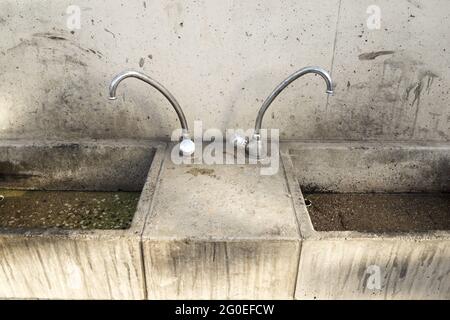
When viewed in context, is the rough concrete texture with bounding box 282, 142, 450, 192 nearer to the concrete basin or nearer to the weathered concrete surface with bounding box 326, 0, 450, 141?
the concrete basin

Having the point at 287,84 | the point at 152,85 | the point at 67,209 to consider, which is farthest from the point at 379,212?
the point at 67,209

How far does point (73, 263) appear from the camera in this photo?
1670 millimetres

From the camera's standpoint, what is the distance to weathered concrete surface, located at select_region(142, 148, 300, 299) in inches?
64.2

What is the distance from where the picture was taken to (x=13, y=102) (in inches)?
90.0

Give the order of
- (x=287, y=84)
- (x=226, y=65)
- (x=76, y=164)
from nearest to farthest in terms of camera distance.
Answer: (x=287, y=84) < (x=226, y=65) < (x=76, y=164)

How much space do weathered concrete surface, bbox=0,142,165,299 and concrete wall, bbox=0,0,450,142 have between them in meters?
0.77

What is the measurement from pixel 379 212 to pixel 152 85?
1512mm

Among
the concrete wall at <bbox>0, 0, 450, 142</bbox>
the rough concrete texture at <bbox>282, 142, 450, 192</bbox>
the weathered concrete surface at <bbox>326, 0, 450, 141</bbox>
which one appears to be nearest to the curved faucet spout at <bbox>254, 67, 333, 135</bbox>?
the concrete wall at <bbox>0, 0, 450, 142</bbox>

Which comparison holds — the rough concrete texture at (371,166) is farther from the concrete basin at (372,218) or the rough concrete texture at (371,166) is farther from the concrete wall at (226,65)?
the concrete wall at (226,65)

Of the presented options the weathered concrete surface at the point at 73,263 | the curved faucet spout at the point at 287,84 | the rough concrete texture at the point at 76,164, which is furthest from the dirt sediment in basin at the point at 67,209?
the curved faucet spout at the point at 287,84

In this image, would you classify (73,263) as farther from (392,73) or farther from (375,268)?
(392,73)

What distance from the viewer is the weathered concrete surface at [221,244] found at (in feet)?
5.35

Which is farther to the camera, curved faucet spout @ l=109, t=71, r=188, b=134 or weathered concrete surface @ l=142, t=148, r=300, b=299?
curved faucet spout @ l=109, t=71, r=188, b=134

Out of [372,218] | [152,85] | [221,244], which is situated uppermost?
[152,85]
